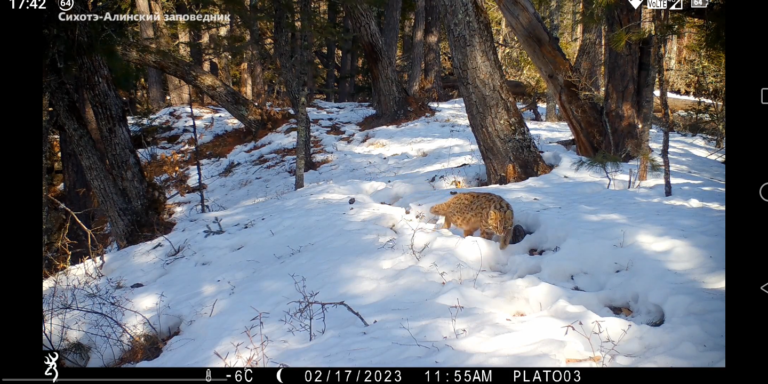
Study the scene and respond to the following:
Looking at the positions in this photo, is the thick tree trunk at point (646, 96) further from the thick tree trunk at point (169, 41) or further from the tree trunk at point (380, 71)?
the thick tree trunk at point (169, 41)

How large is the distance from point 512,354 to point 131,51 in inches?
438

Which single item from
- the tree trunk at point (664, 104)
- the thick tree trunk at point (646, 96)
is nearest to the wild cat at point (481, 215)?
the tree trunk at point (664, 104)

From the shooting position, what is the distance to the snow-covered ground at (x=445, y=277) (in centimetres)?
311

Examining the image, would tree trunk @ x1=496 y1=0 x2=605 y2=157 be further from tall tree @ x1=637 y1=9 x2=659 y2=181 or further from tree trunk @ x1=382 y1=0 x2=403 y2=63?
tree trunk @ x1=382 y1=0 x2=403 y2=63

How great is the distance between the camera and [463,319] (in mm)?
3494

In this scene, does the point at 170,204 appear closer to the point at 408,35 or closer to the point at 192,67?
the point at 192,67

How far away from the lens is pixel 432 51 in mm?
18281

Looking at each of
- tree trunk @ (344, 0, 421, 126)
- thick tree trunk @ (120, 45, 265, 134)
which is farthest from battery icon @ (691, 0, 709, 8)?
tree trunk @ (344, 0, 421, 126)

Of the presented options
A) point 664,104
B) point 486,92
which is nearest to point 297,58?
point 486,92

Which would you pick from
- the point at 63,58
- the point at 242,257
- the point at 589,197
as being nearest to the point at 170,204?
the point at 63,58

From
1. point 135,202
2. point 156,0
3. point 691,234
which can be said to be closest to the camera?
point 691,234

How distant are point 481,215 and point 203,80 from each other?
1069 cm

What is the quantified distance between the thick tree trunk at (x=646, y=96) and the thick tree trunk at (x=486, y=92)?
157cm
